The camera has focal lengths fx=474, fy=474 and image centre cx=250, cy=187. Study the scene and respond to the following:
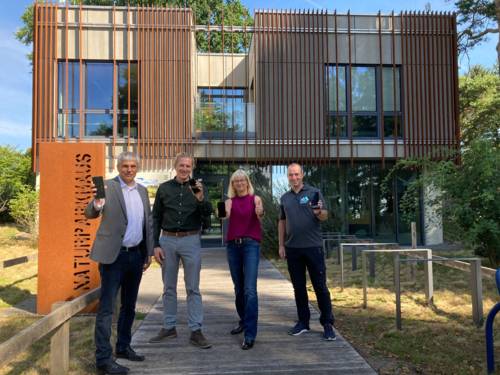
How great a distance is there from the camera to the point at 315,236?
4770 millimetres

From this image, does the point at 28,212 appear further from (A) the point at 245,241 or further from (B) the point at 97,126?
(A) the point at 245,241

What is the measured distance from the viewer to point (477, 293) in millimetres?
5277

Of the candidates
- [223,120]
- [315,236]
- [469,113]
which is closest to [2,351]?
[315,236]

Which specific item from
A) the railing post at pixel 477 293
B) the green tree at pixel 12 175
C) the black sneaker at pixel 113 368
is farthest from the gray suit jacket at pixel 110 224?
the green tree at pixel 12 175

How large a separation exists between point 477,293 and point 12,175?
925 inches

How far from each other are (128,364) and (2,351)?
1.59 m

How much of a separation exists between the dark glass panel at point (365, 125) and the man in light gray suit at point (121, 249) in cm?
1249

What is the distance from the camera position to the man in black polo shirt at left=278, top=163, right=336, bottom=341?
4730 millimetres

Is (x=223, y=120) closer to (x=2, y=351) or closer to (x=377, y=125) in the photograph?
(x=377, y=125)

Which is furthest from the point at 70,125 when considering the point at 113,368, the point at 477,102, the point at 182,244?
the point at 477,102

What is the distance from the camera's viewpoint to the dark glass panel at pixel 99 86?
15047 mm

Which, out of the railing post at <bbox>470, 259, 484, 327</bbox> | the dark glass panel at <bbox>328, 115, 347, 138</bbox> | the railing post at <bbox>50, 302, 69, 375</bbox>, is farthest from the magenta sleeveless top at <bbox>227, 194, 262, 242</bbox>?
the dark glass panel at <bbox>328, 115, 347, 138</bbox>

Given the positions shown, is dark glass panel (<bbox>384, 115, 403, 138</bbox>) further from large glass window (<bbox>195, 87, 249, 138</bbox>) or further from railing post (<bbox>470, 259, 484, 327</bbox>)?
railing post (<bbox>470, 259, 484, 327</bbox>)

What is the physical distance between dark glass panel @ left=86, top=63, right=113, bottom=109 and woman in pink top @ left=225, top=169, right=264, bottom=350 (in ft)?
37.8
